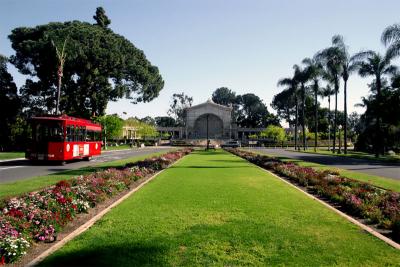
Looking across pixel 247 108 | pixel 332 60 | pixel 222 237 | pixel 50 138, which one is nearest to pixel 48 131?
pixel 50 138

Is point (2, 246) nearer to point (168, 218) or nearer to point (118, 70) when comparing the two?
point (168, 218)

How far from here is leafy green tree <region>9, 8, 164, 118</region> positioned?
45.8 metres

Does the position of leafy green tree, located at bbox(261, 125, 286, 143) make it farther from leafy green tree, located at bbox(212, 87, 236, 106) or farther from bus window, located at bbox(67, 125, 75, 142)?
bus window, located at bbox(67, 125, 75, 142)

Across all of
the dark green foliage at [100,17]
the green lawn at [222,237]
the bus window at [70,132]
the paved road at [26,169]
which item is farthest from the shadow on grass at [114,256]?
the dark green foliage at [100,17]

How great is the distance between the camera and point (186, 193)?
42.0ft

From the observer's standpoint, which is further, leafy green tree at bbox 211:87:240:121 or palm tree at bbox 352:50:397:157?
leafy green tree at bbox 211:87:240:121

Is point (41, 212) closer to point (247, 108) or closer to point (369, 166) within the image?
point (369, 166)

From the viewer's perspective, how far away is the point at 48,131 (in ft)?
84.5

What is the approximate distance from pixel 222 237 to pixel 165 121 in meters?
149

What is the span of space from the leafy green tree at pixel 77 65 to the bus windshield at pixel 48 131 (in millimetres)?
18977

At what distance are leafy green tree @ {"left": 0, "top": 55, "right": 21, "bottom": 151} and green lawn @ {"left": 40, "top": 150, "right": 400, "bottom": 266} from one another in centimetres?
3982

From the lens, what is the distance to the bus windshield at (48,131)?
84.5ft

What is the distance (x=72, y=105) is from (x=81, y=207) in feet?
141

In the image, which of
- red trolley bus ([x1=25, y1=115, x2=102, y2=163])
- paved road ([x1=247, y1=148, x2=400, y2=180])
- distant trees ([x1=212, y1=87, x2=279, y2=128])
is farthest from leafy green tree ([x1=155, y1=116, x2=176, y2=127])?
red trolley bus ([x1=25, y1=115, x2=102, y2=163])
